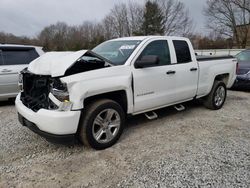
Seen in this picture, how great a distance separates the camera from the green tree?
39.2 meters

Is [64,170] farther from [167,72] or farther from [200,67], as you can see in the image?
[200,67]

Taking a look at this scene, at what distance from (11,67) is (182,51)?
4.38 m

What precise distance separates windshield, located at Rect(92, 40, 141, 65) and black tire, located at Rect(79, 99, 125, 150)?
2.51 ft

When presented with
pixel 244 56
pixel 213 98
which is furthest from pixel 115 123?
pixel 244 56

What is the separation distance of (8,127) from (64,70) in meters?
2.27

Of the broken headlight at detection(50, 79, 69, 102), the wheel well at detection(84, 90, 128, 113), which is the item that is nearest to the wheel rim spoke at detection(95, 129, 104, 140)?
the wheel well at detection(84, 90, 128, 113)

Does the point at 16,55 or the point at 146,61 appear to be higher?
the point at 16,55

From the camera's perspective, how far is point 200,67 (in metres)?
4.98

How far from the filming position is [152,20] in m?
39.2

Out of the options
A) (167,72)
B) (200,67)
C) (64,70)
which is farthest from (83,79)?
(200,67)

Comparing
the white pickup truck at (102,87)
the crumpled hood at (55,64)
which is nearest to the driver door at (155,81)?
the white pickup truck at (102,87)

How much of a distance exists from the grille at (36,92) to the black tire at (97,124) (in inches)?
19.5

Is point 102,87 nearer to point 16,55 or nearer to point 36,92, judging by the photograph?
point 36,92

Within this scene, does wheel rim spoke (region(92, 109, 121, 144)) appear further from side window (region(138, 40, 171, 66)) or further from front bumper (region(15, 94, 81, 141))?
side window (region(138, 40, 171, 66))
